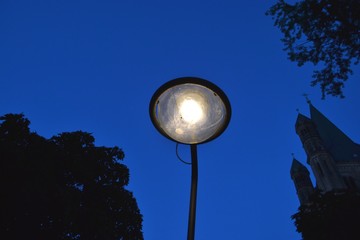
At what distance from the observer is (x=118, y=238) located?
18203mm

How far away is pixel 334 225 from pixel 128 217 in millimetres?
13840

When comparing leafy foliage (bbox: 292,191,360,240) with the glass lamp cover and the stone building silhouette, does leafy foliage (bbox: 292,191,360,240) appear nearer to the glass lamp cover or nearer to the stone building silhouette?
the stone building silhouette

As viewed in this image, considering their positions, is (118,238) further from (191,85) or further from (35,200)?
(191,85)

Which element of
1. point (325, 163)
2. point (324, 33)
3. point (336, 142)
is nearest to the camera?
point (324, 33)

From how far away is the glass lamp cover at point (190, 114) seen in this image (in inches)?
120

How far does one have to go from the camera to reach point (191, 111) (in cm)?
313

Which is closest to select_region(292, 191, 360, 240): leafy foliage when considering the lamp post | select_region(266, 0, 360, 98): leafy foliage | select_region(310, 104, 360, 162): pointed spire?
select_region(266, 0, 360, 98): leafy foliage

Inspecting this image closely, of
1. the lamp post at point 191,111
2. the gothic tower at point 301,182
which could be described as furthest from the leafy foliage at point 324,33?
the gothic tower at point 301,182

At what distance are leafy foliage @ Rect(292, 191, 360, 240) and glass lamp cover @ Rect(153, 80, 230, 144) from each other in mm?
18506

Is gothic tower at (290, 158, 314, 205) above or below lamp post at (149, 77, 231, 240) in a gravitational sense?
above

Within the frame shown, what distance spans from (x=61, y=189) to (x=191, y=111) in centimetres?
1529

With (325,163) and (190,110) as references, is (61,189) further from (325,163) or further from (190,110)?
(325,163)

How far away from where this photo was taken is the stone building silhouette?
1435 inches

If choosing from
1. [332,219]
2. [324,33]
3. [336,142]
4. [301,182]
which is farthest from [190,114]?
[336,142]
